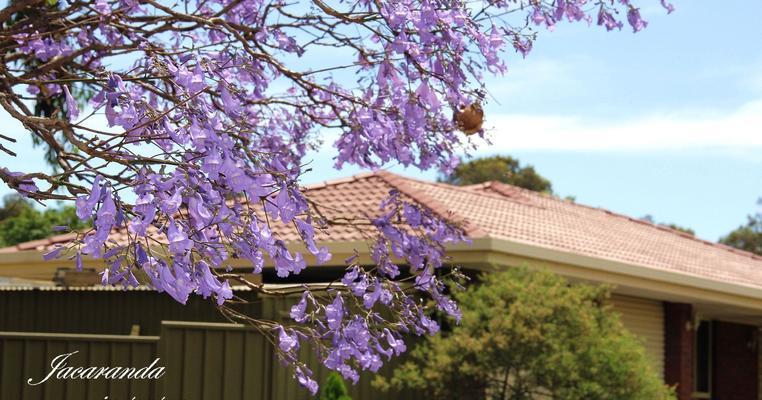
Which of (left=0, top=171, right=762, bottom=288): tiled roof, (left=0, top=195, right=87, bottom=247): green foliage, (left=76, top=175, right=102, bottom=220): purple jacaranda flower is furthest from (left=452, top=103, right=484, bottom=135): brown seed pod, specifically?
(left=0, top=195, right=87, bottom=247): green foliage

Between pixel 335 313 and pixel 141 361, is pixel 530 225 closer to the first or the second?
pixel 141 361

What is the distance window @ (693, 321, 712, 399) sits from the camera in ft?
73.2

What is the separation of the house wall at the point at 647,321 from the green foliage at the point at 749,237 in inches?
1632

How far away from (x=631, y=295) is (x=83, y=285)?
892cm

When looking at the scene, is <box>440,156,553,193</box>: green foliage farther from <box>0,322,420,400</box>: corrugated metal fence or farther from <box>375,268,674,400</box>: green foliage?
<box>0,322,420,400</box>: corrugated metal fence

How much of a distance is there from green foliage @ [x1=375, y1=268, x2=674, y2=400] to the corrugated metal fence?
2871mm

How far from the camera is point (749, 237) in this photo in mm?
59094

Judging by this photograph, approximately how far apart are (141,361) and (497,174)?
42789 mm

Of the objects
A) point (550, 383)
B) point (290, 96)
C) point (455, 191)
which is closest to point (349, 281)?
point (290, 96)

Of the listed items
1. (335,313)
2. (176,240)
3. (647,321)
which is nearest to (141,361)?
(335,313)

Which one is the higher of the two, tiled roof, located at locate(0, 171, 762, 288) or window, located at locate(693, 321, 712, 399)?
tiled roof, located at locate(0, 171, 762, 288)

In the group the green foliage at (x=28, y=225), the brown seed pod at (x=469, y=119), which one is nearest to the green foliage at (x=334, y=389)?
the brown seed pod at (x=469, y=119)

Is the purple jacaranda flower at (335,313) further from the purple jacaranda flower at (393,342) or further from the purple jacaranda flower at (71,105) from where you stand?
the purple jacaranda flower at (71,105)

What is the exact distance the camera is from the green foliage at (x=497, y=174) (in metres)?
52.7
